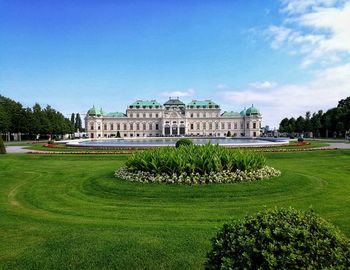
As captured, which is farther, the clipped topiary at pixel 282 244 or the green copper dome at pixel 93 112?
the green copper dome at pixel 93 112

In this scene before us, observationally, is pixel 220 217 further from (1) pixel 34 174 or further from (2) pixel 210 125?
(2) pixel 210 125

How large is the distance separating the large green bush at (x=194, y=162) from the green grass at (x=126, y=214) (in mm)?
1057

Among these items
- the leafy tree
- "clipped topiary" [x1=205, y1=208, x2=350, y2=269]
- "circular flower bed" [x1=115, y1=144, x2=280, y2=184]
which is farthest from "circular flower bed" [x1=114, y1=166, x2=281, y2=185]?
the leafy tree

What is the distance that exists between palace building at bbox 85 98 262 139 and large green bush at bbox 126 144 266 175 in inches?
4786

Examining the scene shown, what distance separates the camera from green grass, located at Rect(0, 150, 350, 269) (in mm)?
6277

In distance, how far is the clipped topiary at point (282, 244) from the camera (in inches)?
143

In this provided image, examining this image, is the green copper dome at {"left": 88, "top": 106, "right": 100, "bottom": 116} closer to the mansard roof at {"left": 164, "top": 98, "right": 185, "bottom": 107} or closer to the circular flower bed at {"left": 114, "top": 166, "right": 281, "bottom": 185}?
the mansard roof at {"left": 164, "top": 98, "right": 185, "bottom": 107}

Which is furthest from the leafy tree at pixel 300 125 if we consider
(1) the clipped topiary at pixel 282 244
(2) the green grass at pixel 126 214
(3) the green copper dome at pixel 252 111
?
(1) the clipped topiary at pixel 282 244

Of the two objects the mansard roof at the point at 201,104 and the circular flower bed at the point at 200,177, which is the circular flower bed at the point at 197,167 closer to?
the circular flower bed at the point at 200,177

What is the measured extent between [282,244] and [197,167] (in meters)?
9.79

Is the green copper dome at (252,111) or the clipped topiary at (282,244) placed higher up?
the green copper dome at (252,111)

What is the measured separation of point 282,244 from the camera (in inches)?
148

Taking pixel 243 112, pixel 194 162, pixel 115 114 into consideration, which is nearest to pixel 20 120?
pixel 194 162

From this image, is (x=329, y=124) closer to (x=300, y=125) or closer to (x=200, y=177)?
(x=300, y=125)
